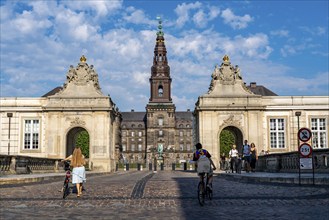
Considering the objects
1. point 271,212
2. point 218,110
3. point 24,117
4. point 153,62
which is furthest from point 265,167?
point 153,62

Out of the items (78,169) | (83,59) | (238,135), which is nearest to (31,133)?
(83,59)

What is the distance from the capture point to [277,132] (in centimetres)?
4819

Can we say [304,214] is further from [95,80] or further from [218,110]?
[95,80]

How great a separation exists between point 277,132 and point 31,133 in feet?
85.4

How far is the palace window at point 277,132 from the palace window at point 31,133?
24.7m

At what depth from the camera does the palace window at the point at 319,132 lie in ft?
154

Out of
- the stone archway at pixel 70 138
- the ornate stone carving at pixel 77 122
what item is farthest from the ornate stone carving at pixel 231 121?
the stone archway at pixel 70 138

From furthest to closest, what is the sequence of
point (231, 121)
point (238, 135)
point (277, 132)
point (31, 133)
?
point (238, 135)
point (31, 133)
point (277, 132)
point (231, 121)

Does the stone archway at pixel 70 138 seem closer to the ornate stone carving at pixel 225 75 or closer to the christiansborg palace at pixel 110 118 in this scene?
the christiansborg palace at pixel 110 118

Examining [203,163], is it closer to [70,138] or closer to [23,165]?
[23,165]

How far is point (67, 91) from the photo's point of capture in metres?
50.2

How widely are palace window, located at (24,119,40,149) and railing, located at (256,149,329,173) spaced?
24.8 m

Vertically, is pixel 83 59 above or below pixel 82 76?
above

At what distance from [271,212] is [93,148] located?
40173 millimetres
